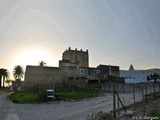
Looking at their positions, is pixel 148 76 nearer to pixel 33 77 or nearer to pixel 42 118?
pixel 33 77

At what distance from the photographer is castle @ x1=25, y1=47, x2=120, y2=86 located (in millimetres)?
47469

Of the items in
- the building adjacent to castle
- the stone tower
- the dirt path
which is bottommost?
the dirt path

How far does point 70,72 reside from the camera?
51969 mm

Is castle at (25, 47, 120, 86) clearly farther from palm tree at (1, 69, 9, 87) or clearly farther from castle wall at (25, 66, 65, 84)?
palm tree at (1, 69, 9, 87)

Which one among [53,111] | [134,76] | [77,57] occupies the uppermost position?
[77,57]

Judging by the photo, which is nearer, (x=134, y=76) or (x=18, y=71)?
(x=134, y=76)

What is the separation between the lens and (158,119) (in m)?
8.45

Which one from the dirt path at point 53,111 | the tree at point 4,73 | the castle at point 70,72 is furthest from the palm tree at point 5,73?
the dirt path at point 53,111

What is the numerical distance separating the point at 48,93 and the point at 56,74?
2268cm

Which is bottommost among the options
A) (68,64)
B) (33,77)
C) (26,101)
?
(26,101)

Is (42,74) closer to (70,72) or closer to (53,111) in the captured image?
(70,72)

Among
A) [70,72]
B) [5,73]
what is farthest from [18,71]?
[70,72]

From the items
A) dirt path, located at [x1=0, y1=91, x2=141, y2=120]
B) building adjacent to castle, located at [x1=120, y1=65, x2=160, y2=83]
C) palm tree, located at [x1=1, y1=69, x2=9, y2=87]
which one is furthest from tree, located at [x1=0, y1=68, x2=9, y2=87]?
dirt path, located at [x1=0, y1=91, x2=141, y2=120]

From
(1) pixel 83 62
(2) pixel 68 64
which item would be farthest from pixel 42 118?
(1) pixel 83 62
